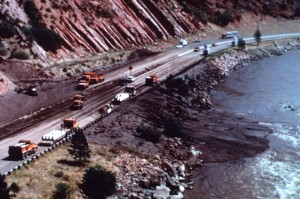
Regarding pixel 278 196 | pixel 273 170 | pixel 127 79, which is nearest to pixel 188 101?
pixel 127 79

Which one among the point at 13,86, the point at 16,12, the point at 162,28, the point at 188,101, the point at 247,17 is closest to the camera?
the point at 13,86

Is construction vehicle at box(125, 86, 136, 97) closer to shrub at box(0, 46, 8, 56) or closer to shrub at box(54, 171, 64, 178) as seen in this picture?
shrub at box(0, 46, 8, 56)

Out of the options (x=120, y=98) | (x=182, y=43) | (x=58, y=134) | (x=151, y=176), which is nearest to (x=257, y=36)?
(x=182, y=43)

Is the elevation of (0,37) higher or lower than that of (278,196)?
higher

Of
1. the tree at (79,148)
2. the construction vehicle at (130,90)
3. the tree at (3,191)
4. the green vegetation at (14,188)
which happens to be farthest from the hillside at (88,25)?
the tree at (3,191)

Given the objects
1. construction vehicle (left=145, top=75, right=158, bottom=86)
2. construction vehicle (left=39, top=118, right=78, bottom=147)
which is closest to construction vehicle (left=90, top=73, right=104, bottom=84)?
construction vehicle (left=145, top=75, right=158, bottom=86)

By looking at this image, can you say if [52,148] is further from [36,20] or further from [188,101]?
[36,20]
